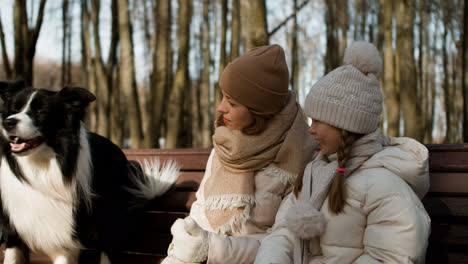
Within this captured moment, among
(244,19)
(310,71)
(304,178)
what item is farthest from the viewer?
(310,71)

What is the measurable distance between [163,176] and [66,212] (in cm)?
84

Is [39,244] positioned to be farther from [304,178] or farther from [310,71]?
[310,71]

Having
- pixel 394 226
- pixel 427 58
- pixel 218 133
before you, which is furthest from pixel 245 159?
pixel 427 58

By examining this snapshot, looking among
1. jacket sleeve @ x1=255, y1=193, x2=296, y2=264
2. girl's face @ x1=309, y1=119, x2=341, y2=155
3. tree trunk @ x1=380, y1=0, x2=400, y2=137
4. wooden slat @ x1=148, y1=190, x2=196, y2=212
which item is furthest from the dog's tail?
tree trunk @ x1=380, y1=0, x2=400, y2=137

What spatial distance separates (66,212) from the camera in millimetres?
3248

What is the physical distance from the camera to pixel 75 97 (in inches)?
130

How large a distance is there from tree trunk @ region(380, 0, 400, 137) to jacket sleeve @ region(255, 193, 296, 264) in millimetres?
5903

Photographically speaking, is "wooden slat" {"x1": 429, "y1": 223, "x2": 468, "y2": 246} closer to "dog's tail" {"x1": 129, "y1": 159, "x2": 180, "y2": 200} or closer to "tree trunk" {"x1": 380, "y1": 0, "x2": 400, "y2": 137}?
"dog's tail" {"x1": 129, "y1": 159, "x2": 180, "y2": 200}

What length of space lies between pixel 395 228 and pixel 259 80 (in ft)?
3.89

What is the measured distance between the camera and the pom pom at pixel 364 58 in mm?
2354

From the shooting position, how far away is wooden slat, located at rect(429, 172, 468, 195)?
9.55 feet

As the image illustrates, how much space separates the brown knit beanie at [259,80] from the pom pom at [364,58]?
0.58 metres

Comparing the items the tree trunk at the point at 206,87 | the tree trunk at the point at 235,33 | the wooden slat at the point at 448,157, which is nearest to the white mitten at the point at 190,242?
the wooden slat at the point at 448,157

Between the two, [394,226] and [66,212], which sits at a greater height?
[394,226]
